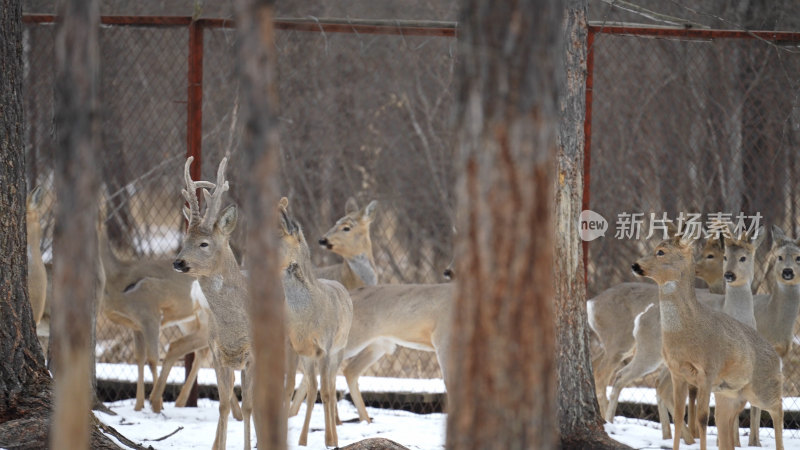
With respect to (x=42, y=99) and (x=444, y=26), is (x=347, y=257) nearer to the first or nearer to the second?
(x=444, y=26)

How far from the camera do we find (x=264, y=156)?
7.69ft

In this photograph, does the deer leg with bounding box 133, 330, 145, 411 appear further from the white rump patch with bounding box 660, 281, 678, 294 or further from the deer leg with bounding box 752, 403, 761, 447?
the deer leg with bounding box 752, 403, 761, 447

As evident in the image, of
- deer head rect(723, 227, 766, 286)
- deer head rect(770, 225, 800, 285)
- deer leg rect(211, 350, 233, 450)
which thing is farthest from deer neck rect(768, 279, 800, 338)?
deer leg rect(211, 350, 233, 450)

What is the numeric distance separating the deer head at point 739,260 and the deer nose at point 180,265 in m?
3.81

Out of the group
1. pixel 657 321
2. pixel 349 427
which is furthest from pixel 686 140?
pixel 349 427

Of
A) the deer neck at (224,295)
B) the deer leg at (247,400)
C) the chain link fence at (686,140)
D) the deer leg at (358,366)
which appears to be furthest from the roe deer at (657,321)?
the deer neck at (224,295)

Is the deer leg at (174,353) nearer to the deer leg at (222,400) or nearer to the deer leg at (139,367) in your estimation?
the deer leg at (139,367)

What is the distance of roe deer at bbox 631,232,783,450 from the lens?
5.90 m

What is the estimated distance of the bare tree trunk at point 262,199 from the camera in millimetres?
2346

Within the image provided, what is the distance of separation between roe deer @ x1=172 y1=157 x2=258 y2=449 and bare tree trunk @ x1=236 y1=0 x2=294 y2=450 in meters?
2.83

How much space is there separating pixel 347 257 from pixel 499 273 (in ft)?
20.8

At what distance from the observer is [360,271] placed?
8758 millimetres

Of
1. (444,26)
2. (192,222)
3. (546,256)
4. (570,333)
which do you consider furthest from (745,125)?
(546,256)

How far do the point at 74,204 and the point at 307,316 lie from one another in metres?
3.49
